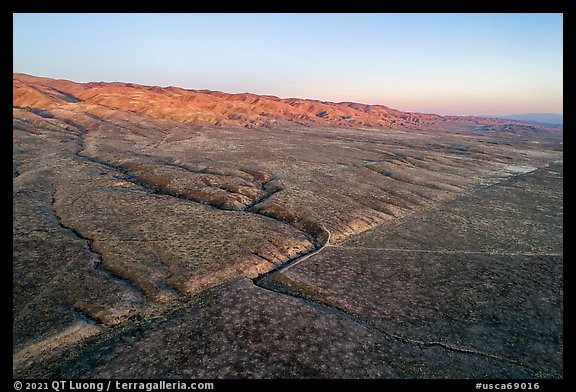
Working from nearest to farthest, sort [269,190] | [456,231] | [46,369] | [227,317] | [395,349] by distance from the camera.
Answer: [46,369]
[395,349]
[227,317]
[456,231]
[269,190]

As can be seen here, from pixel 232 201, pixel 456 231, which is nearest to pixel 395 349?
pixel 456 231

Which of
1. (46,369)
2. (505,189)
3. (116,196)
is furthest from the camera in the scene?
(505,189)

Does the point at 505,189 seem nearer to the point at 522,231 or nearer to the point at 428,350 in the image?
the point at 522,231

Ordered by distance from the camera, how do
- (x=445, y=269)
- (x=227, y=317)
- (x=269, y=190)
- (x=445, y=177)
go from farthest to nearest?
(x=445, y=177) → (x=269, y=190) → (x=445, y=269) → (x=227, y=317)

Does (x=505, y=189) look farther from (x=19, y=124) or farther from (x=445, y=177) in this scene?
(x=19, y=124)

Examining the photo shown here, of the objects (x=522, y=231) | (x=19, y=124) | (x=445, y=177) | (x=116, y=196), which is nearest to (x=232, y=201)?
(x=116, y=196)

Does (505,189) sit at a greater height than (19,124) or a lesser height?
lesser

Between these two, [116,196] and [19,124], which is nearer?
[116,196]
